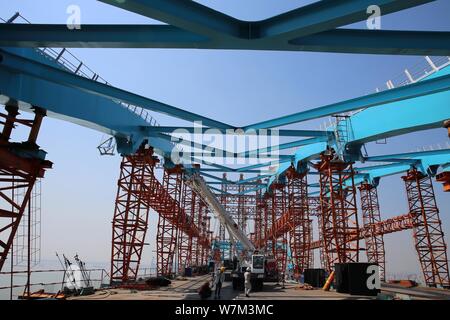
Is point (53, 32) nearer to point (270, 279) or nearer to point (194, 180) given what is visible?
point (194, 180)

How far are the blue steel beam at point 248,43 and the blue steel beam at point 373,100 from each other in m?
4.91

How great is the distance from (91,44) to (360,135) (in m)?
17.8

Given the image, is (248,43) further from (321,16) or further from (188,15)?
(321,16)

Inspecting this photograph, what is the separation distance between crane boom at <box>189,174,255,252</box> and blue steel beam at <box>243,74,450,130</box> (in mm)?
6852

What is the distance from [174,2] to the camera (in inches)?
346

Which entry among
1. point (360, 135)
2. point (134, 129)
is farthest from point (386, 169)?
point (134, 129)

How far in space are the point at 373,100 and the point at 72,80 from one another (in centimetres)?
1458

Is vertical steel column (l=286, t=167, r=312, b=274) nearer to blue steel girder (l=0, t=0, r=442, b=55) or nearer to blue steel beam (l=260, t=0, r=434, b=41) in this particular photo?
blue steel girder (l=0, t=0, r=442, b=55)

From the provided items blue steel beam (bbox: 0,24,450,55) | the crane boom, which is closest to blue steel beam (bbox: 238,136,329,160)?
the crane boom

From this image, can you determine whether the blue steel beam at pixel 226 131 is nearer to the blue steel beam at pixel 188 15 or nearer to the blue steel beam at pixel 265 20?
the blue steel beam at pixel 265 20

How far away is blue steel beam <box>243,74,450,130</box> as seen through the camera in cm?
1536

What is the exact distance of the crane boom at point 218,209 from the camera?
1011 inches

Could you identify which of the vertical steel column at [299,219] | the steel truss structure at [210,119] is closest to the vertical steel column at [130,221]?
the steel truss structure at [210,119]

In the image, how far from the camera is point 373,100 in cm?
1712
